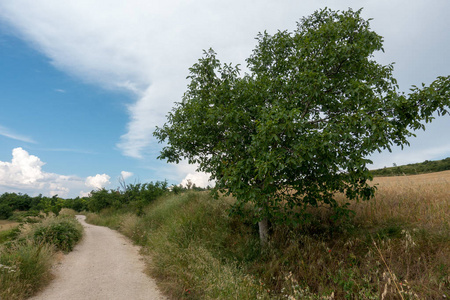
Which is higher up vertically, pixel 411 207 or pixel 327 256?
pixel 411 207

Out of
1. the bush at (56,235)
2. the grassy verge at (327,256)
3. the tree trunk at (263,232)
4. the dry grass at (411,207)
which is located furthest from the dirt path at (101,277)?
the dry grass at (411,207)

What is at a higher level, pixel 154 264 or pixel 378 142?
pixel 378 142

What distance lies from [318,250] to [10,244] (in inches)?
431

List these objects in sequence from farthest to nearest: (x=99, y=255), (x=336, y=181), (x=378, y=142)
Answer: (x=99, y=255) < (x=336, y=181) < (x=378, y=142)

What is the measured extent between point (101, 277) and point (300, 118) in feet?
26.1

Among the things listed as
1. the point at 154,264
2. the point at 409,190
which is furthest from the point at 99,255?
the point at 409,190

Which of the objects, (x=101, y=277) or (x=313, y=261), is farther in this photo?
(x=101, y=277)

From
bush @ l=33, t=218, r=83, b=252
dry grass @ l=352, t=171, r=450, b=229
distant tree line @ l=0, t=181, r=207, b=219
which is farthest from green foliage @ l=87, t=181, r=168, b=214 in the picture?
dry grass @ l=352, t=171, r=450, b=229

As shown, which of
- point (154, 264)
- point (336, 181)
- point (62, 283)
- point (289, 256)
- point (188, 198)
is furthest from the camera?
point (188, 198)

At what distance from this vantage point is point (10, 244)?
911cm

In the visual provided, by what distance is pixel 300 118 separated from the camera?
5.53 metres

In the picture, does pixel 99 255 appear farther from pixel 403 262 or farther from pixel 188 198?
pixel 403 262

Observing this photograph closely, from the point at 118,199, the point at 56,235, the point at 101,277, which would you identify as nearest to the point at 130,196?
the point at 118,199

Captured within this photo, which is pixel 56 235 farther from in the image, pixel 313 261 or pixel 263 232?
pixel 313 261
